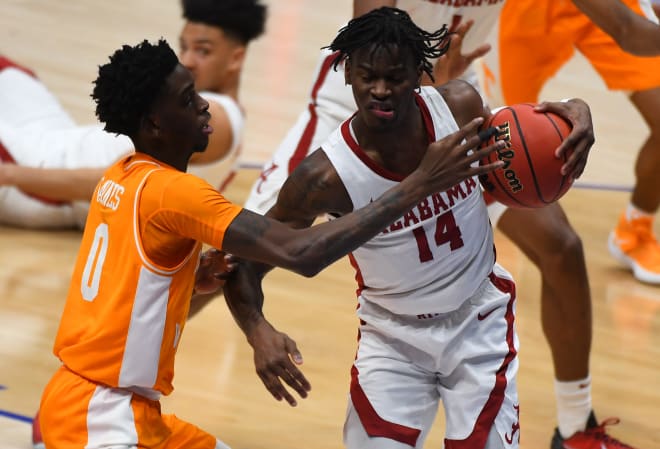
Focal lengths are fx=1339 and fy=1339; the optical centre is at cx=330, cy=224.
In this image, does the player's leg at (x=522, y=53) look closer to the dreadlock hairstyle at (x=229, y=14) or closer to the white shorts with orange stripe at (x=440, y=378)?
the dreadlock hairstyle at (x=229, y=14)

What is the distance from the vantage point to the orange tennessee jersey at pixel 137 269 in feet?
11.5

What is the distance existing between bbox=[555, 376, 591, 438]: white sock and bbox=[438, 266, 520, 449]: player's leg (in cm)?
102

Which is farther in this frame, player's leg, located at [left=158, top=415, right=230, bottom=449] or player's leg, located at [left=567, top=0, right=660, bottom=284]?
player's leg, located at [left=567, top=0, right=660, bottom=284]

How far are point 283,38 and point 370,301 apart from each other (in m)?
6.84

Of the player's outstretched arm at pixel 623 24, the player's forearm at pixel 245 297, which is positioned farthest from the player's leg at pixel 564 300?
the player's forearm at pixel 245 297

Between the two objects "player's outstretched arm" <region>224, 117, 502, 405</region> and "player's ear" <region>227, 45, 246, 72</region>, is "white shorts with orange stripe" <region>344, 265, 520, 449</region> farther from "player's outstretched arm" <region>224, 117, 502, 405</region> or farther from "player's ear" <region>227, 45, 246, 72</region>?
"player's ear" <region>227, 45, 246, 72</region>

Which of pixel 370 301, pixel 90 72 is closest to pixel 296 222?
pixel 370 301

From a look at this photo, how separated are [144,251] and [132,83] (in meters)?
0.45

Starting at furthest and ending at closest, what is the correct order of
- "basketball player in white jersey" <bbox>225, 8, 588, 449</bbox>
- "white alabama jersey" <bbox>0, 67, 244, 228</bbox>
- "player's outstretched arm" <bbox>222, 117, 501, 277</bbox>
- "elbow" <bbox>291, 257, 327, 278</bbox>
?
"white alabama jersey" <bbox>0, 67, 244, 228</bbox>
"basketball player in white jersey" <bbox>225, 8, 588, 449</bbox>
"elbow" <bbox>291, 257, 327, 278</bbox>
"player's outstretched arm" <bbox>222, 117, 501, 277</bbox>

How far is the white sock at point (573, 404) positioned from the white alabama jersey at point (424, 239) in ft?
3.85

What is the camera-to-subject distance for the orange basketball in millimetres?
3752

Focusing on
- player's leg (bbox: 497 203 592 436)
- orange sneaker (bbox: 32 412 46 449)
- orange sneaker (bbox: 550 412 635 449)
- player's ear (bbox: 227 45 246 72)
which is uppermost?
player's ear (bbox: 227 45 246 72)

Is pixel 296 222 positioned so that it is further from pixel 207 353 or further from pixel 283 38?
pixel 283 38

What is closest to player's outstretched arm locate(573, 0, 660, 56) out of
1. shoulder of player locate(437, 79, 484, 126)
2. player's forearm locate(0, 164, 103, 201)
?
shoulder of player locate(437, 79, 484, 126)
